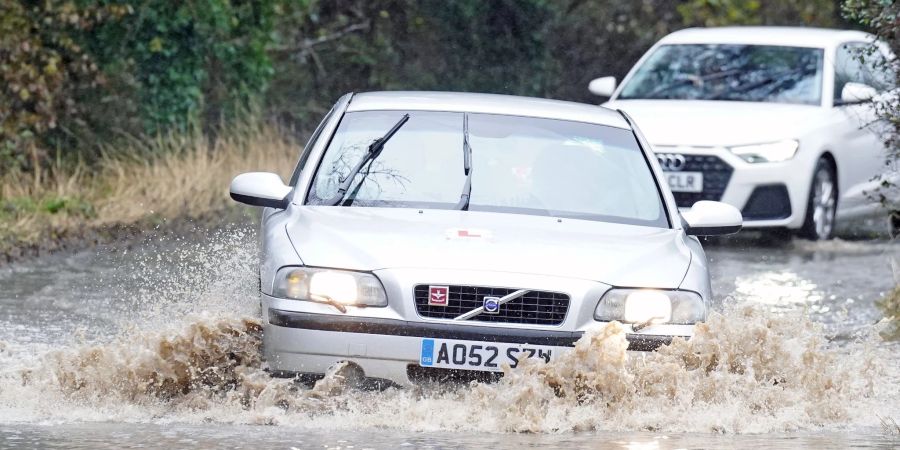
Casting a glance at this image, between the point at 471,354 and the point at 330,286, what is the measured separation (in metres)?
0.62

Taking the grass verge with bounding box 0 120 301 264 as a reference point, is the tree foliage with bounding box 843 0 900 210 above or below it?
above

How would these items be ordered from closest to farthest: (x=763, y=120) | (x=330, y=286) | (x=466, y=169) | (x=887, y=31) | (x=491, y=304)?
(x=491, y=304) → (x=330, y=286) → (x=466, y=169) → (x=887, y=31) → (x=763, y=120)

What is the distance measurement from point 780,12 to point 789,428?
21441 millimetres

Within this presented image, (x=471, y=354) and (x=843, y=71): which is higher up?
(x=471, y=354)

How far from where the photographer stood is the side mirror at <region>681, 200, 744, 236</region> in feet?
27.0

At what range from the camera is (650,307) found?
731 cm

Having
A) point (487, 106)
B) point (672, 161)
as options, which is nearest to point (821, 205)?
point (672, 161)

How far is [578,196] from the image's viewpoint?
329 inches

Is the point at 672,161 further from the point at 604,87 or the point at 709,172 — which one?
the point at 604,87

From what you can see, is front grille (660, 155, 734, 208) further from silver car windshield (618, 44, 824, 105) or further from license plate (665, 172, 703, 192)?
silver car windshield (618, 44, 824, 105)

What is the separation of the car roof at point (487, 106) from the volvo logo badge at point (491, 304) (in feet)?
6.14

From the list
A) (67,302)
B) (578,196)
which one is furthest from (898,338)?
(67,302)

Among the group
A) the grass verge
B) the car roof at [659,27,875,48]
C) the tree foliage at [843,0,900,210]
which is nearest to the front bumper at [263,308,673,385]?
the tree foliage at [843,0,900,210]

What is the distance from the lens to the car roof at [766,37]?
16.4 meters
